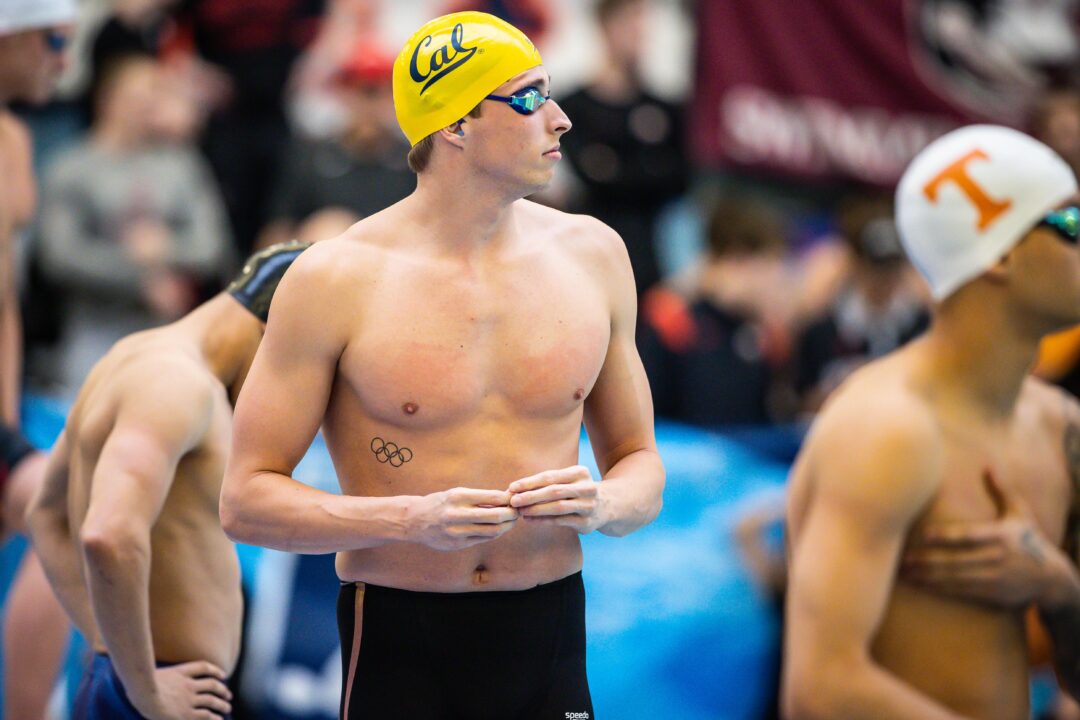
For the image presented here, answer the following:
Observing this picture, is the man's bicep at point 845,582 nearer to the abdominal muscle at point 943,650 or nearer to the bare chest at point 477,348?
the abdominal muscle at point 943,650

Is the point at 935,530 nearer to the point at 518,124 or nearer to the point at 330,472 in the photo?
the point at 518,124

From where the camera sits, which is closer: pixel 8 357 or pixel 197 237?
pixel 8 357

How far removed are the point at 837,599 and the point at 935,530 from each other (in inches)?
13.5

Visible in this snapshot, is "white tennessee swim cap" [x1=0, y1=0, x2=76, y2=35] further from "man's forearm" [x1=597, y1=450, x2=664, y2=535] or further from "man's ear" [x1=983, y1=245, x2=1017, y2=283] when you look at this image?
"man's ear" [x1=983, y1=245, x2=1017, y2=283]

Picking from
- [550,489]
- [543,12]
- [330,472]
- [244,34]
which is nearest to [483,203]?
[550,489]

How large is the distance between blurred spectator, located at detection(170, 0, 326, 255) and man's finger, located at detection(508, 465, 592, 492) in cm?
582

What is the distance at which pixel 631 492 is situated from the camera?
3322 mm

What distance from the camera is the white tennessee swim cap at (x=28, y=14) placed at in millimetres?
5645

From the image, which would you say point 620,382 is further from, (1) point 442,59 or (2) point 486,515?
(1) point 442,59

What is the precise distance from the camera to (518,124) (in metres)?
3.29

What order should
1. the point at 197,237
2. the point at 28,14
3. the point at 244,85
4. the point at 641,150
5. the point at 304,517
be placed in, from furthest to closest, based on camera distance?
the point at 641,150
the point at 244,85
the point at 197,237
the point at 28,14
the point at 304,517

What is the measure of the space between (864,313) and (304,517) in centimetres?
647

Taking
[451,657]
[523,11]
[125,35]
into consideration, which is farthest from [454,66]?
[523,11]

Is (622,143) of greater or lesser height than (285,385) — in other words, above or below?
below
